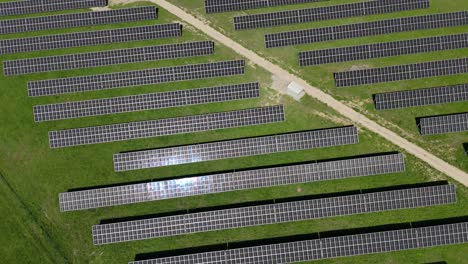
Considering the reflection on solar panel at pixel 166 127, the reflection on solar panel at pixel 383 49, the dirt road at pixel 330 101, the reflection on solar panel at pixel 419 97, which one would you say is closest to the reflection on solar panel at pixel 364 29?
the reflection on solar panel at pixel 383 49

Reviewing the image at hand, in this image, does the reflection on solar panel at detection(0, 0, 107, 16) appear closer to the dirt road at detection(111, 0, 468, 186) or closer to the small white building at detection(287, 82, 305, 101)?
the dirt road at detection(111, 0, 468, 186)

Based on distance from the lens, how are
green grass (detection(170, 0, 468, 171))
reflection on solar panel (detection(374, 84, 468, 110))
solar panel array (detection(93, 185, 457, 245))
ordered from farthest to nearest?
1. reflection on solar panel (detection(374, 84, 468, 110))
2. green grass (detection(170, 0, 468, 171))
3. solar panel array (detection(93, 185, 457, 245))

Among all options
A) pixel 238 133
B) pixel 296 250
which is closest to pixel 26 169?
pixel 238 133

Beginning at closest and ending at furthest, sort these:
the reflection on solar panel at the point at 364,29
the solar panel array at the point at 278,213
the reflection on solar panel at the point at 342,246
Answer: the reflection on solar panel at the point at 342,246 < the solar panel array at the point at 278,213 < the reflection on solar panel at the point at 364,29

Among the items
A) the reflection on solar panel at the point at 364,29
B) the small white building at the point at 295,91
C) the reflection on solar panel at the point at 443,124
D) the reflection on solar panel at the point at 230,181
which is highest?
the reflection on solar panel at the point at 364,29

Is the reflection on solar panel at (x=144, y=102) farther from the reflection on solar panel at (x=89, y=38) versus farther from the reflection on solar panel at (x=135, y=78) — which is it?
the reflection on solar panel at (x=89, y=38)

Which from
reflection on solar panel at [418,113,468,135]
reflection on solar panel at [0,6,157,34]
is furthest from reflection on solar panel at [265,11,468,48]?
reflection on solar panel at [0,6,157,34]

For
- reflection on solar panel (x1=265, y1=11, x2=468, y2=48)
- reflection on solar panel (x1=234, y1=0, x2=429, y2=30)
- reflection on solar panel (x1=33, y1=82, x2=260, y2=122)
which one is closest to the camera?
reflection on solar panel (x1=33, y1=82, x2=260, y2=122)
